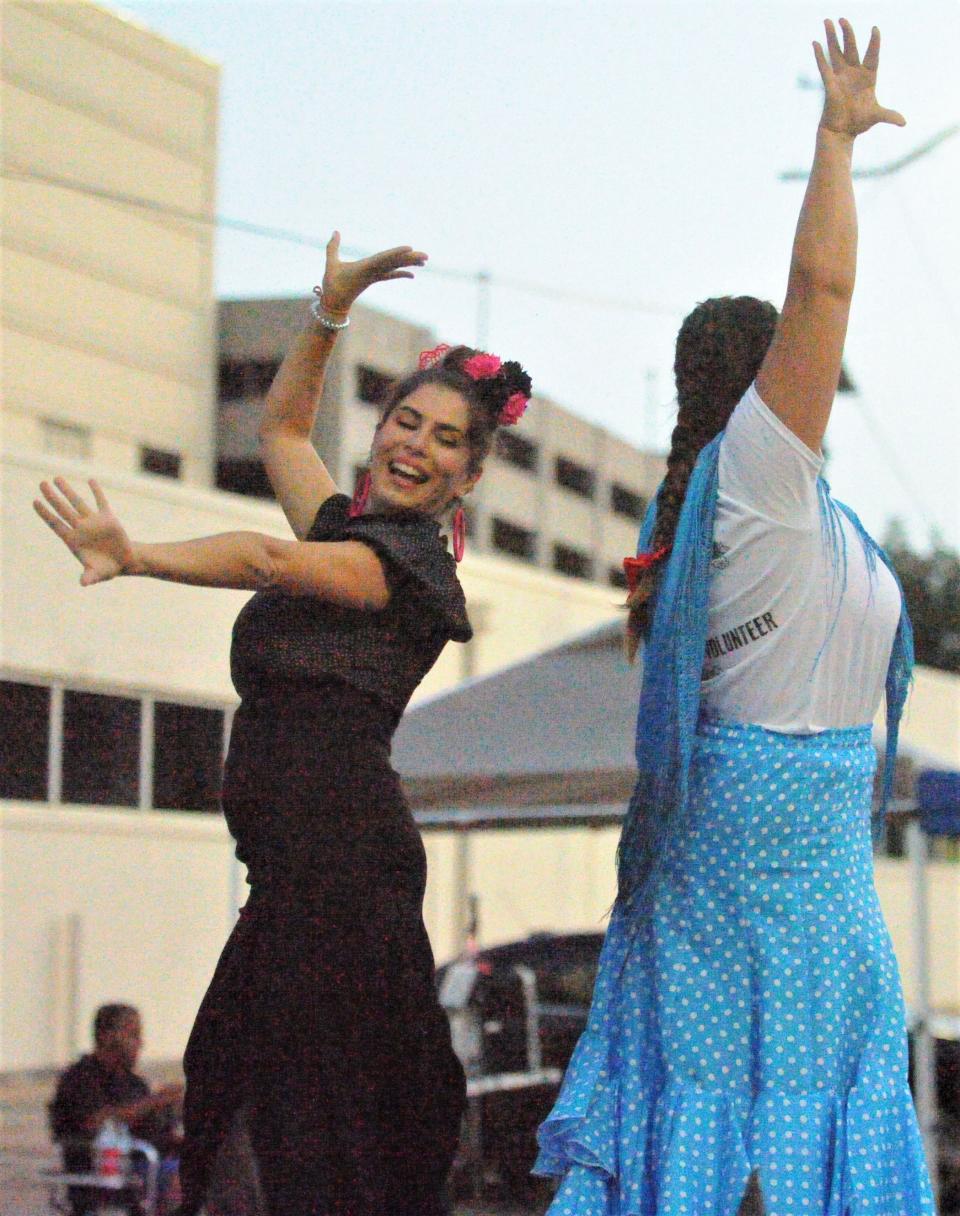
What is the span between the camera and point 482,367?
3.02 m

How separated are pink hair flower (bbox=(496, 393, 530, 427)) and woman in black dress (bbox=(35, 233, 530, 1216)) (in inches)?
11.6

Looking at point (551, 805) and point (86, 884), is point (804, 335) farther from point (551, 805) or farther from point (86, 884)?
point (86, 884)

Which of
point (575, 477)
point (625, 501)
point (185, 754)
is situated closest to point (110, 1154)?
point (185, 754)

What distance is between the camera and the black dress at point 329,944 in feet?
8.64

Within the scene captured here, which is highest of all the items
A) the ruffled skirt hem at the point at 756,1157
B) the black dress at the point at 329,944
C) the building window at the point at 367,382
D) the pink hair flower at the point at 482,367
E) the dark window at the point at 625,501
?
the dark window at the point at 625,501

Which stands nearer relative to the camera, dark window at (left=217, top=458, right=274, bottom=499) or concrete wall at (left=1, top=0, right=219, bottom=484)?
concrete wall at (left=1, top=0, right=219, bottom=484)

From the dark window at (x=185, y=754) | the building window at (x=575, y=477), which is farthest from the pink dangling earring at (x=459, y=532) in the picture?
the building window at (x=575, y=477)

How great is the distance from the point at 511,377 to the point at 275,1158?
1.22 meters

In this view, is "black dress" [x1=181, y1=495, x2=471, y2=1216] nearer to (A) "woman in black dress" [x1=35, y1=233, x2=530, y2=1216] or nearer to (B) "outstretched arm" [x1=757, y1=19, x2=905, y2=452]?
(A) "woman in black dress" [x1=35, y1=233, x2=530, y2=1216]

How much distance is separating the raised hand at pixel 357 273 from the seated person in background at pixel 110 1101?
14.3 feet

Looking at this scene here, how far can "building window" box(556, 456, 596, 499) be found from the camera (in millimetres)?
44906

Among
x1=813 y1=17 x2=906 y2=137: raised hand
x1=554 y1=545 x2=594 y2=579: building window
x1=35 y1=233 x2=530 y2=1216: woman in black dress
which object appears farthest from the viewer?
x1=554 y1=545 x2=594 y2=579: building window

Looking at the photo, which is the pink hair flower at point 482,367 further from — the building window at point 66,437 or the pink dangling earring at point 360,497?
the building window at point 66,437

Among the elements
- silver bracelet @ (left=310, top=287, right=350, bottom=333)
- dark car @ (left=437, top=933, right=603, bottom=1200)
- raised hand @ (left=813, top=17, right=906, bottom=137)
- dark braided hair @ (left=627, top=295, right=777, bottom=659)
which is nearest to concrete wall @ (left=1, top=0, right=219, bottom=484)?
dark car @ (left=437, top=933, right=603, bottom=1200)
